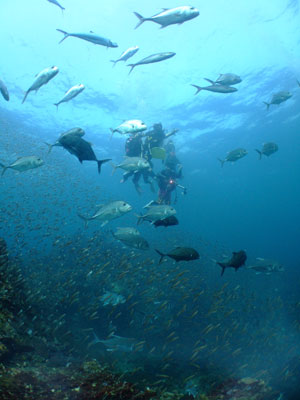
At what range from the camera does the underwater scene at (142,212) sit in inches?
221

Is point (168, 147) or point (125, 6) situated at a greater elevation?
point (125, 6)

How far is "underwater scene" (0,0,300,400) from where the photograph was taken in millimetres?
5621

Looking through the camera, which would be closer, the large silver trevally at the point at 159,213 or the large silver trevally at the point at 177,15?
the large silver trevally at the point at 177,15

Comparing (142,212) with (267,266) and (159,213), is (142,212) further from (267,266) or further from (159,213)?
(159,213)

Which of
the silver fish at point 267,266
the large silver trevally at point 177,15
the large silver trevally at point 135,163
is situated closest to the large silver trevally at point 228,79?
the large silver trevally at point 177,15

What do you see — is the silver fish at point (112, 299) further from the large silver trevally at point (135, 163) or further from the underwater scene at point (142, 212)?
the large silver trevally at point (135, 163)

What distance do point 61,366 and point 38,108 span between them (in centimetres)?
2510

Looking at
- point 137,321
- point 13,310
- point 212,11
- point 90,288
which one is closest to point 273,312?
point 137,321

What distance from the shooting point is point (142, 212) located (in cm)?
1627

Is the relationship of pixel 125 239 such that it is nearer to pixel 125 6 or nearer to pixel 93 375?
pixel 93 375

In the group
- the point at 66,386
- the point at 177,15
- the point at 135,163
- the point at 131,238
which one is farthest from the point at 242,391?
the point at 177,15

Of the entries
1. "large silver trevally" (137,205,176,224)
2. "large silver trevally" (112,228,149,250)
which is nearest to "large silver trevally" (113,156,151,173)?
"large silver trevally" (137,205,176,224)

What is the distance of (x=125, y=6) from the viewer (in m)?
15.0

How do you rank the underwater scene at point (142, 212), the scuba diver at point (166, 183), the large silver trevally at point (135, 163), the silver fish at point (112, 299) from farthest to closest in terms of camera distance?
1. the scuba diver at point (166, 183)
2. the silver fish at point (112, 299)
3. the large silver trevally at point (135, 163)
4. the underwater scene at point (142, 212)
